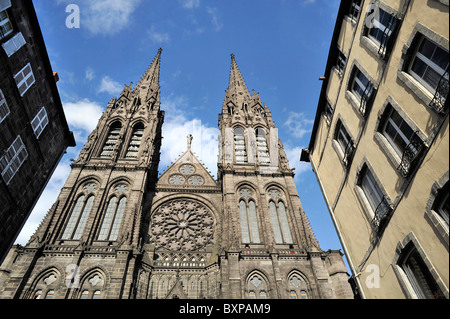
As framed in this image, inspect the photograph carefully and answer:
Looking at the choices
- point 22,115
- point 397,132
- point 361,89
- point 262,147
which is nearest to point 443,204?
point 397,132

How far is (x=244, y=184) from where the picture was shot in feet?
87.0

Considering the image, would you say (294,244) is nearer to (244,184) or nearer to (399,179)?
(244,184)

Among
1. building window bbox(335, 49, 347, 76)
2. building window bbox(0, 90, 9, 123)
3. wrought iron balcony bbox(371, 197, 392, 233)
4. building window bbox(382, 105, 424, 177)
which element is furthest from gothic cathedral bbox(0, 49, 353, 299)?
building window bbox(382, 105, 424, 177)

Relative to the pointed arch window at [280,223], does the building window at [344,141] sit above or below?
below

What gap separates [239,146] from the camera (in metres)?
31.4

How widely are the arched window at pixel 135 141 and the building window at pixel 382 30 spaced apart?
23892 millimetres

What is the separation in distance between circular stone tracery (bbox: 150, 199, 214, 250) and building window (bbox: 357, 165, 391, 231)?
53.7ft

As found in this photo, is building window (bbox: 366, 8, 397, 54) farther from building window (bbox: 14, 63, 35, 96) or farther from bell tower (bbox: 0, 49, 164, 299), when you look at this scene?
bell tower (bbox: 0, 49, 164, 299)

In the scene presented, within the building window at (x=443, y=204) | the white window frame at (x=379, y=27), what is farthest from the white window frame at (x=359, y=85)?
the building window at (x=443, y=204)

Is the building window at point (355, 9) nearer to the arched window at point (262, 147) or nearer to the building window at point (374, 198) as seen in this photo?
the building window at point (374, 198)

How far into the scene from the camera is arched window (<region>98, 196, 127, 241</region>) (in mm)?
21453

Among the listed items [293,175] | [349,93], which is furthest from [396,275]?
[293,175]

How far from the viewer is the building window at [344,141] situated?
9969 millimetres

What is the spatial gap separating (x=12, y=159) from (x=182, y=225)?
15.3m
